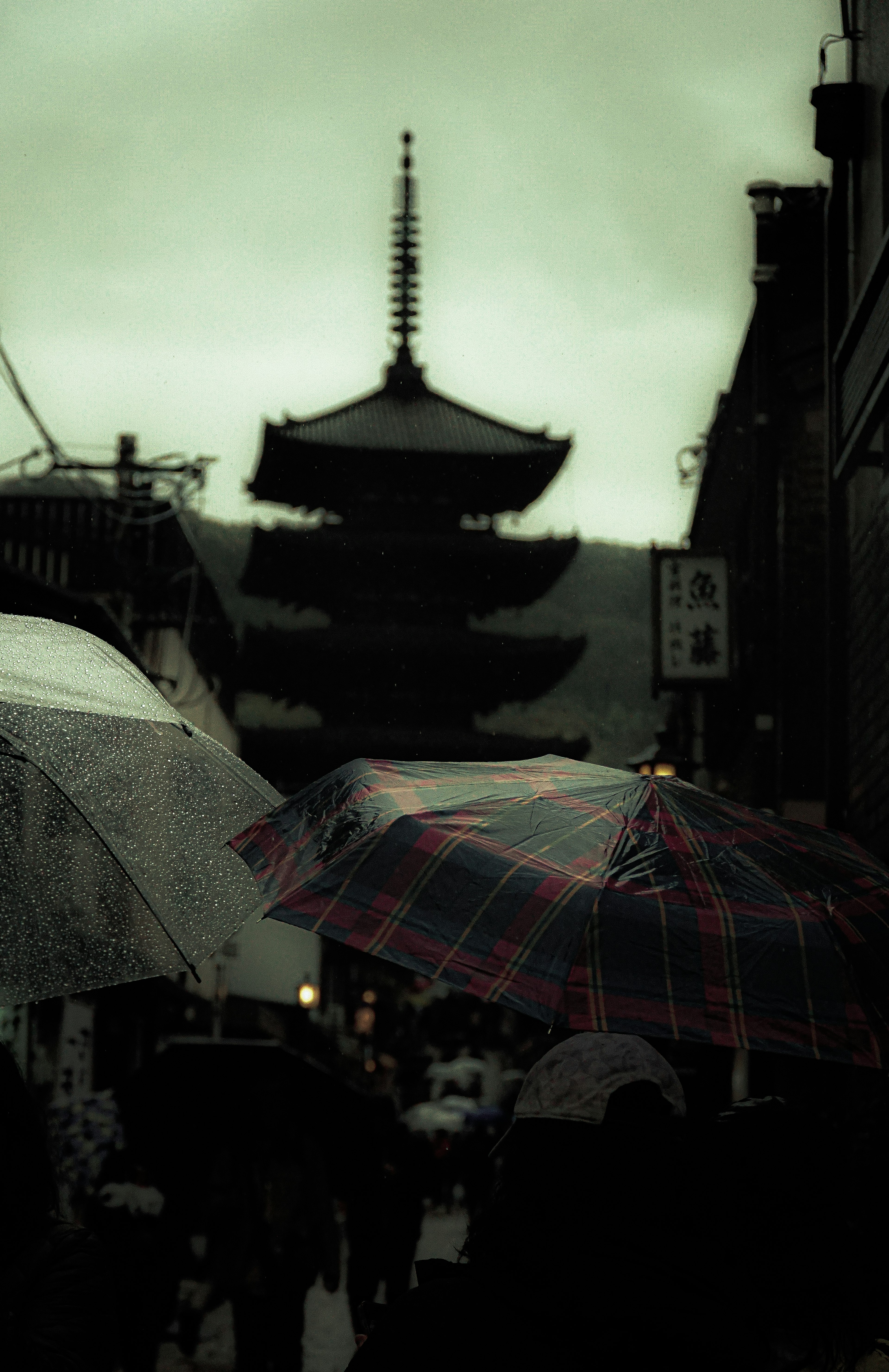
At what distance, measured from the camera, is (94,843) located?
10.5ft

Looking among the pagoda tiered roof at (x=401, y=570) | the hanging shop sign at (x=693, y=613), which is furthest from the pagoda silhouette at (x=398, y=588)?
the hanging shop sign at (x=693, y=613)

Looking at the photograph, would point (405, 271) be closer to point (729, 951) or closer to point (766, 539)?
point (766, 539)

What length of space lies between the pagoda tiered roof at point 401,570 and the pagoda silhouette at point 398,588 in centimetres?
3

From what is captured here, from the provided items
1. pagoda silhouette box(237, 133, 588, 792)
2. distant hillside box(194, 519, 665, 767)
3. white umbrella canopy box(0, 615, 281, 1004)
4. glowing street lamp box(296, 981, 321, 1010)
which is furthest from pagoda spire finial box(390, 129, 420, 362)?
distant hillside box(194, 519, 665, 767)

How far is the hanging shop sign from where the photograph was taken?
1677 cm

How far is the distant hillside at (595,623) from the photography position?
296 feet

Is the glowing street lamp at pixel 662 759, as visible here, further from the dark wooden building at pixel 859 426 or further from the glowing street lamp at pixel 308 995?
the glowing street lamp at pixel 308 995

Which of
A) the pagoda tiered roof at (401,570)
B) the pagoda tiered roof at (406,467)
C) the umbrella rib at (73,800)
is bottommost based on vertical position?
the umbrella rib at (73,800)

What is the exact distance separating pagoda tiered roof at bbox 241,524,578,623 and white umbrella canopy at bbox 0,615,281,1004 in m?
26.0

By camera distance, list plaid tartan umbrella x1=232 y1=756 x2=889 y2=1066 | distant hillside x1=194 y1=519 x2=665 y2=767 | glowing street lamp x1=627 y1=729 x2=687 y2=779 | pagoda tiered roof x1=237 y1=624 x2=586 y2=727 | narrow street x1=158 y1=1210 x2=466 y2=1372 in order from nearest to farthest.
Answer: plaid tartan umbrella x1=232 y1=756 x2=889 y2=1066 → narrow street x1=158 y1=1210 x2=466 y2=1372 → glowing street lamp x1=627 y1=729 x2=687 y2=779 → pagoda tiered roof x1=237 y1=624 x2=586 y2=727 → distant hillside x1=194 y1=519 x2=665 y2=767

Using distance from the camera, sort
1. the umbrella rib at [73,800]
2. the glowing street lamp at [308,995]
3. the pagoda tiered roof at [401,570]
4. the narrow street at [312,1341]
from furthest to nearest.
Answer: the pagoda tiered roof at [401,570], the glowing street lamp at [308,995], the narrow street at [312,1341], the umbrella rib at [73,800]

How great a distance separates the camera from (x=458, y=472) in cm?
3125

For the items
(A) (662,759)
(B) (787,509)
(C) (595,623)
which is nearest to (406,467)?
(B) (787,509)

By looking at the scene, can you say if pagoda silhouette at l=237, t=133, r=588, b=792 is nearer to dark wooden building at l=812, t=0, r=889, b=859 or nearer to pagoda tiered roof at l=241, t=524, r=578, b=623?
pagoda tiered roof at l=241, t=524, r=578, b=623
